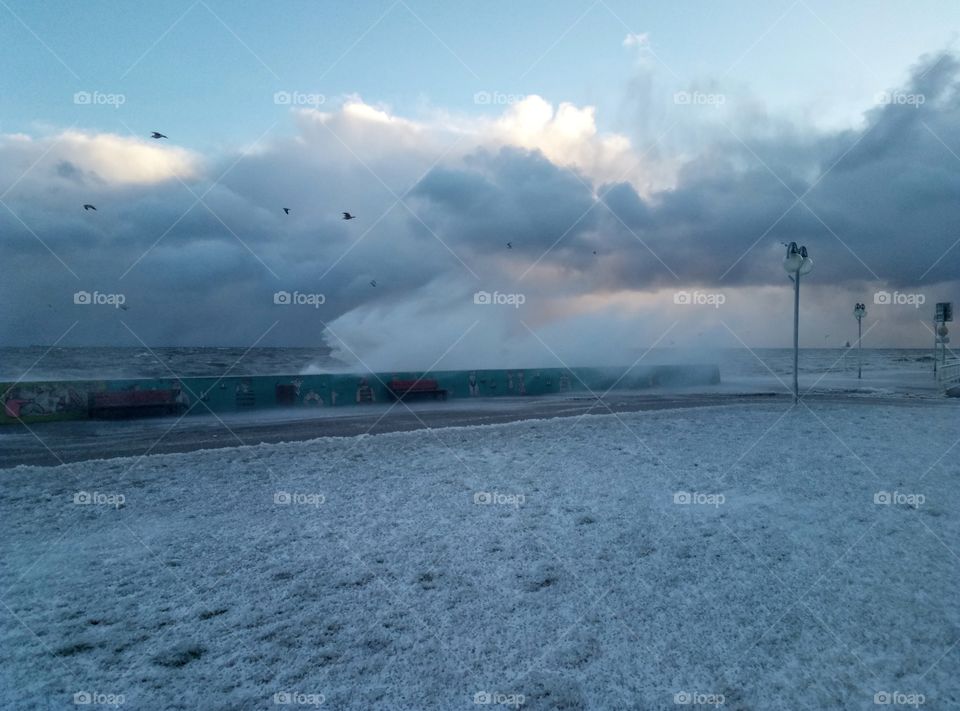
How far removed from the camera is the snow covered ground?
13.2 ft

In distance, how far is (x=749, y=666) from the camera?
419cm

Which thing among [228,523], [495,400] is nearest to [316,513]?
[228,523]

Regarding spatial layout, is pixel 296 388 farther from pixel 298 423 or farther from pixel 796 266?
pixel 796 266

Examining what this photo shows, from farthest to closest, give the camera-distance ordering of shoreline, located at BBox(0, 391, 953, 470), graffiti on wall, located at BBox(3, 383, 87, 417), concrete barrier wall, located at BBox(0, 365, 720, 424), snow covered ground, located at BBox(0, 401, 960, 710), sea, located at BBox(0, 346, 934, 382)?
sea, located at BBox(0, 346, 934, 382)
concrete barrier wall, located at BBox(0, 365, 720, 424)
graffiti on wall, located at BBox(3, 383, 87, 417)
shoreline, located at BBox(0, 391, 953, 470)
snow covered ground, located at BBox(0, 401, 960, 710)

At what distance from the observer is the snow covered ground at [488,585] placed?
403 cm

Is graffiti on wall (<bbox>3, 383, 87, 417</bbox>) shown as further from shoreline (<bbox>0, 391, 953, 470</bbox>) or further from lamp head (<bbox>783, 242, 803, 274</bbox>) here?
lamp head (<bbox>783, 242, 803, 274</bbox>)

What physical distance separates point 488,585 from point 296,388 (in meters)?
18.4

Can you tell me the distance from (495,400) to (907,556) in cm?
1892

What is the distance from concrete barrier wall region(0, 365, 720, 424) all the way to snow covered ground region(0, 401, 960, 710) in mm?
9751

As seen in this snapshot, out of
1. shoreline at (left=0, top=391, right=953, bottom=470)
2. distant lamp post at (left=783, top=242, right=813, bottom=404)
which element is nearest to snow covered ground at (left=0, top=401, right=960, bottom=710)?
shoreline at (left=0, top=391, right=953, bottom=470)

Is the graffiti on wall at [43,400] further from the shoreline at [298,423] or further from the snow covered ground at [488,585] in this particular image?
the snow covered ground at [488,585]

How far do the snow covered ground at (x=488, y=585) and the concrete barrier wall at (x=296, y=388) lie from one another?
9.75 meters

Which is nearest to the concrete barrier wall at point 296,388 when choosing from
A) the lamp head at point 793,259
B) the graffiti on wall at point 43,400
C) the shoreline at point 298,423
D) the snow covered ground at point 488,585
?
the graffiti on wall at point 43,400

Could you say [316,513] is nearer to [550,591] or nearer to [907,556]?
[550,591]
